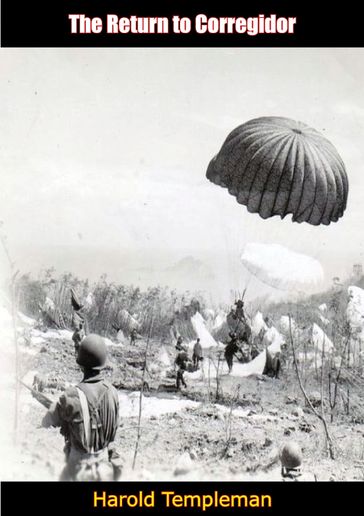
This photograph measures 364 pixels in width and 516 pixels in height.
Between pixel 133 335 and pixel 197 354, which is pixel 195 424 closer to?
pixel 197 354

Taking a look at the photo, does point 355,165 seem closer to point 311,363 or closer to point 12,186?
point 311,363

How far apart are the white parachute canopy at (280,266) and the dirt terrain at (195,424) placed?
1175 millimetres

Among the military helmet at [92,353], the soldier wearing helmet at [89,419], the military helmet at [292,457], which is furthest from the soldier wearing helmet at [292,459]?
the military helmet at [92,353]

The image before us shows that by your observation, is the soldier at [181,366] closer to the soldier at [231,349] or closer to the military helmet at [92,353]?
the soldier at [231,349]

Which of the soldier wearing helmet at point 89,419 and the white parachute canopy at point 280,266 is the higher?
the white parachute canopy at point 280,266

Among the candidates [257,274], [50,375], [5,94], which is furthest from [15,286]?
[257,274]

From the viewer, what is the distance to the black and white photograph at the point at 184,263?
9016 mm

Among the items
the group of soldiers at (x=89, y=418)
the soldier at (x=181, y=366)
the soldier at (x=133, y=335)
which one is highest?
the group of soldiers at (x=89, y=418)

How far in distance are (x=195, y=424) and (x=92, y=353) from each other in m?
3.79

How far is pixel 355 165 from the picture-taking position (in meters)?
10.3

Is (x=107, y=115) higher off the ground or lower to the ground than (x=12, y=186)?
higher

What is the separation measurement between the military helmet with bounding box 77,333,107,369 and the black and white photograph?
336cm

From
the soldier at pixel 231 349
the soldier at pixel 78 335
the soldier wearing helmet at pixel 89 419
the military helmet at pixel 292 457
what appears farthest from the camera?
the soldier at pixel 231 349

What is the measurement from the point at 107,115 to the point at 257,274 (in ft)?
9.29
